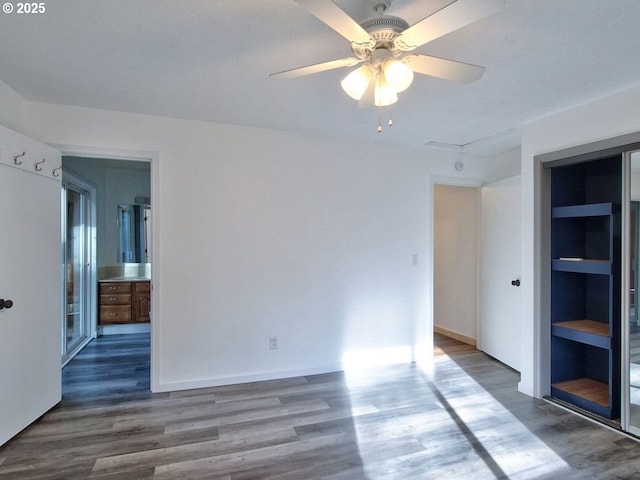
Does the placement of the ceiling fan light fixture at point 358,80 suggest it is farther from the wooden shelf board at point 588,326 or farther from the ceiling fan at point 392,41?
the wooden shelf board at point 588,326

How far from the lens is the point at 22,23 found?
1.84 metres

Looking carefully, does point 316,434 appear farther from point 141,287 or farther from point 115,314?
point 115,314

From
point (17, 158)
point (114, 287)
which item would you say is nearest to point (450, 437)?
point (17, 158)

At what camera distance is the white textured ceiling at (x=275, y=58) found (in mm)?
1730

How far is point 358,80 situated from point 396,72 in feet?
0.72

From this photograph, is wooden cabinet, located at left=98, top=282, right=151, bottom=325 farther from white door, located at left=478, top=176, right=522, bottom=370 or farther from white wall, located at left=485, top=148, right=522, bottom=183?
white wall, located at left=485, top=148, right=522, bottom=183

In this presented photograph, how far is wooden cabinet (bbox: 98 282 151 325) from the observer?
5129 mm

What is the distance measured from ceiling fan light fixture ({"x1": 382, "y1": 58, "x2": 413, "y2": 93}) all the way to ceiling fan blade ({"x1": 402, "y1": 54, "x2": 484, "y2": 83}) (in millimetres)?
67

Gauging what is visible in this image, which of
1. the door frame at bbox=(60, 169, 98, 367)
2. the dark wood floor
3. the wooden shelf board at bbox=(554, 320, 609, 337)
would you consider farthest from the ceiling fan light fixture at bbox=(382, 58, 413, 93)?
the door frame at bbox=(60, 169, 98, 367)

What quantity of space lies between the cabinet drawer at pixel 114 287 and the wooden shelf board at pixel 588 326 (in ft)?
17.2

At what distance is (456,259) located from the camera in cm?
499

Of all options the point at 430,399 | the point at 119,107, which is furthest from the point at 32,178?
the point at 430,399

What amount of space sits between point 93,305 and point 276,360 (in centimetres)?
308

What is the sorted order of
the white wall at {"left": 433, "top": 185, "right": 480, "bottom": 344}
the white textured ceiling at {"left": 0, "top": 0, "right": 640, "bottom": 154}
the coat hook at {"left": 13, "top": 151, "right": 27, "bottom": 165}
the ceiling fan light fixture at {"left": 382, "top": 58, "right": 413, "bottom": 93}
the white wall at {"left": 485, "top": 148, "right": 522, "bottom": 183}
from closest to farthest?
the ceiling fan light fixture at {"left": 382, "top": 58, "right": 413, "bottom": 93}
the white textured ceiling at {"left": 0, "top": 0, "right": 640, "bottom": 154}
the coat hook at {"left": 13, "top": 151, "right": 27, "bottom": 165}
the white wall at {"left": 485, "top": 148, "right": 522, "bottom": 183}
the white wall at {"left": 433, "top": 185, "right": 480, "bottom": 344}
